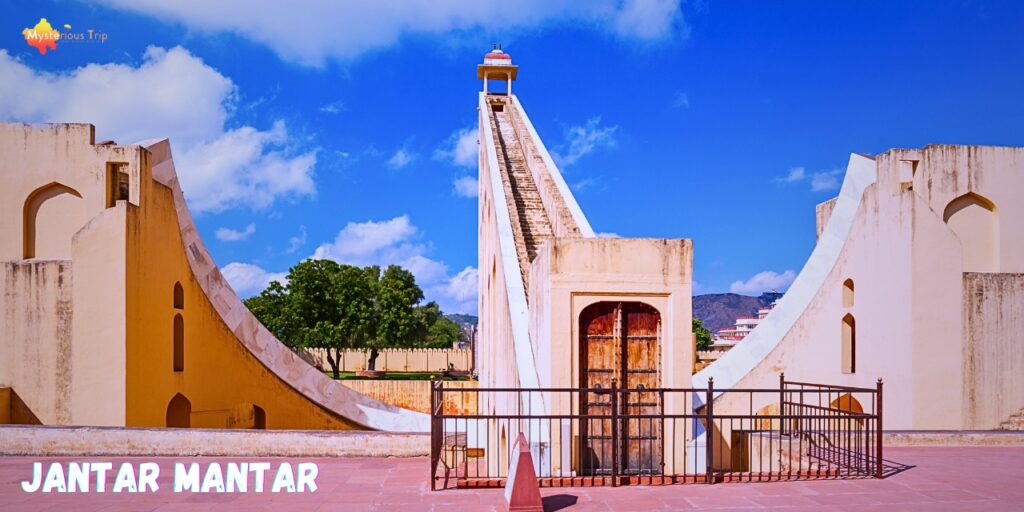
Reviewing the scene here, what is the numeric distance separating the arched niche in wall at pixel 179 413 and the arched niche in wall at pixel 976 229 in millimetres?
11395

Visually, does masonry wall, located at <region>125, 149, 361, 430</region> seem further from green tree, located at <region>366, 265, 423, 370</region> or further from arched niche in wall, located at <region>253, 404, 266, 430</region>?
green tree, located at <region>366, 265, 423, 370</region>

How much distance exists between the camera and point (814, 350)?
39.7 ft

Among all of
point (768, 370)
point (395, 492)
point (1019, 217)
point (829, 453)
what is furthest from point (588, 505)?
point (1019, 217)

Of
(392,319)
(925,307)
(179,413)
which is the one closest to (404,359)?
(392,319)

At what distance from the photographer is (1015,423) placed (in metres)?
11.3

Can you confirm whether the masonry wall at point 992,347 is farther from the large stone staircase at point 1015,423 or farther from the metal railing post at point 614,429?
the metal railing post at point 614,429

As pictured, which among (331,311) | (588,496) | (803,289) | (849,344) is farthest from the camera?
(331,311)

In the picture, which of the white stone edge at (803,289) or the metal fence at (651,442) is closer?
the metal fence at (651,442)

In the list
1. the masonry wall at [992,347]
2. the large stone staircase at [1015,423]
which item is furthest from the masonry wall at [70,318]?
the large stone staircase at [1015,423]

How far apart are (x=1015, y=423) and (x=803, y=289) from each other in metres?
3.32

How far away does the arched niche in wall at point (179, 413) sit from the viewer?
1195cm

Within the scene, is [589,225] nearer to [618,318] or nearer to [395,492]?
[618,318]

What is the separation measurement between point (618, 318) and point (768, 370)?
15.5ft

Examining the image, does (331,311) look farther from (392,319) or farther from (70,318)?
(70,318)
